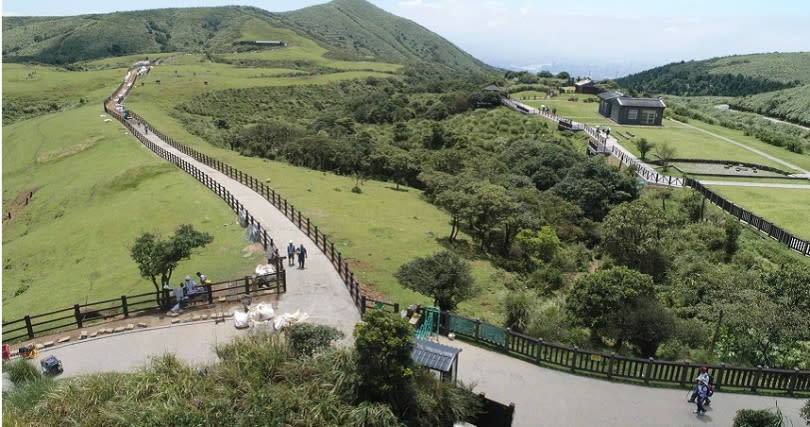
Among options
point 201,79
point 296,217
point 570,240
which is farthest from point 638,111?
point 201,79

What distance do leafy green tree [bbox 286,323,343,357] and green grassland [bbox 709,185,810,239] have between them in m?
31.4

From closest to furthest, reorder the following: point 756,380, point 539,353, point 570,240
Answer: point 756,380, point 539,353, point 570,240

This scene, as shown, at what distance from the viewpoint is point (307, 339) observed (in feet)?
53.3

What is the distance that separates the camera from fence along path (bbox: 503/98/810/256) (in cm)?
3116

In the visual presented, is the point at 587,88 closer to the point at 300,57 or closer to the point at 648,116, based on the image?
the point at 648,116

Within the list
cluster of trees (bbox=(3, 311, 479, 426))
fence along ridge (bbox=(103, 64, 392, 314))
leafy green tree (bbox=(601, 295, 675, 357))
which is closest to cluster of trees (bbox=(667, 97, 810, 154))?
leafy green tree (bbox=(601, 295, 675, 357))

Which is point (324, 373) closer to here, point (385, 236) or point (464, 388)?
point (464, 388)

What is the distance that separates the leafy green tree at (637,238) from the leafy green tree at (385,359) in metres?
23.2

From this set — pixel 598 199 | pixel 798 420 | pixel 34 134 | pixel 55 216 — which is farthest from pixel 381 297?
pixel 34 134

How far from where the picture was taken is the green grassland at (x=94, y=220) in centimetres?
Answer: 2762

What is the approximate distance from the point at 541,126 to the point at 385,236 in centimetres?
4337

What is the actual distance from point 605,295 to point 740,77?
17814cm

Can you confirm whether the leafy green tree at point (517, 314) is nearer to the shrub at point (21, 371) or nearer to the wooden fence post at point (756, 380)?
the wooden fence post at point (756, 380)

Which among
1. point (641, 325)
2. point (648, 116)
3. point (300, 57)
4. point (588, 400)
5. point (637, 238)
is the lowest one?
point (588, 400)
